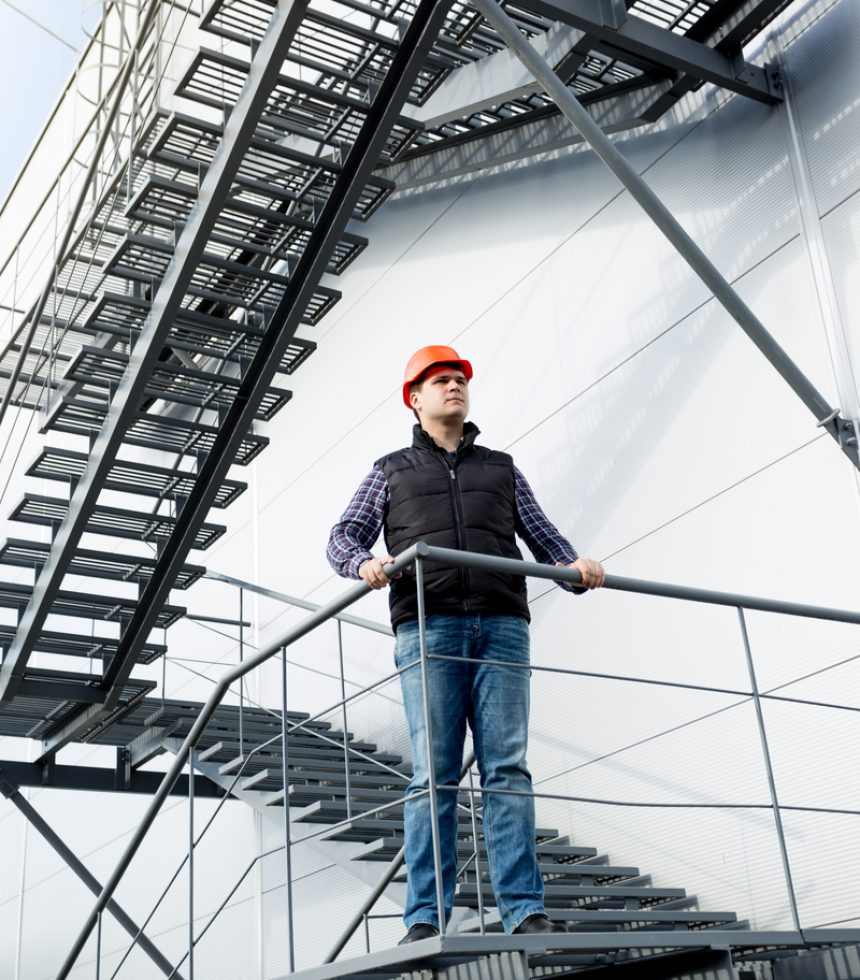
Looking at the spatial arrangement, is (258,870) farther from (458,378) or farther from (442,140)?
(458,378)

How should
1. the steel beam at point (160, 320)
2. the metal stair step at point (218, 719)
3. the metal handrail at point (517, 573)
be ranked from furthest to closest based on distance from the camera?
the metal stair step at point (218, 719) → the steel beam at point (160, 320) → the metal handrail at point (517, 573)

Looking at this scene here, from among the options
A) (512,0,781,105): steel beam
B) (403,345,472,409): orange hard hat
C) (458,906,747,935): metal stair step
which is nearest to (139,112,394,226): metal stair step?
(512,0,781,105): steel beam

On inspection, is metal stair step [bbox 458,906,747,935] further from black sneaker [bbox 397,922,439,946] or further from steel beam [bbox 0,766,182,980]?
steel beam [bbox 0,766,182,980]

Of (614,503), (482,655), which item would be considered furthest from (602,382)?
(482,655)

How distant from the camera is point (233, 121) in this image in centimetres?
538

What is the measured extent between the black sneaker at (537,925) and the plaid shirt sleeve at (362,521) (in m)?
1.12

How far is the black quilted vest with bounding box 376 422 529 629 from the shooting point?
11.2ft

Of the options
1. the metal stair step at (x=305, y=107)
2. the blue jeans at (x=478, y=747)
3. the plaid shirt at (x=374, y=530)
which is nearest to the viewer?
the blue jeans at (x=478, y=747)

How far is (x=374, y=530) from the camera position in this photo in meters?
3.71

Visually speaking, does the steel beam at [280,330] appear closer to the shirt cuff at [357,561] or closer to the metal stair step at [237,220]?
A: the metal stair step at [237,220]

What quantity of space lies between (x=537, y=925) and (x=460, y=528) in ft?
3.66

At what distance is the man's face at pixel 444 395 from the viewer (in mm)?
3660

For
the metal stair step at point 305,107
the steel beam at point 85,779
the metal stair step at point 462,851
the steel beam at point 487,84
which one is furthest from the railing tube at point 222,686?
the steel beam at point 487,84

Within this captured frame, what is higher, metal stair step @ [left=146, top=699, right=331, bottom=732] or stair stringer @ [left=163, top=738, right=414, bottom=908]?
metal stair step @ [left=146, top=699, right=331, bottom=732]
